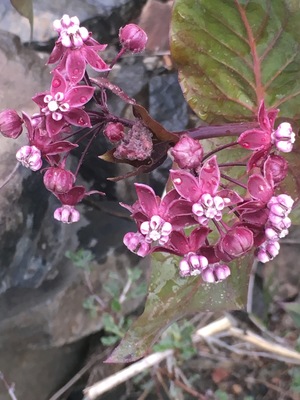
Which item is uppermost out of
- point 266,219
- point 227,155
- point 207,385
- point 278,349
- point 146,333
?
point 266,219

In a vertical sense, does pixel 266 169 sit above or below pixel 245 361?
above

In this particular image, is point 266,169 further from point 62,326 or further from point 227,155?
point 62,326

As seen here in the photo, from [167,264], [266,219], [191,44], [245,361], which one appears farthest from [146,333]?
[245,361]

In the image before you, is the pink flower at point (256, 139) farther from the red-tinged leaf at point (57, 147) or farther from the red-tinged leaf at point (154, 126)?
the red-tinged leaf at point (57, 147)

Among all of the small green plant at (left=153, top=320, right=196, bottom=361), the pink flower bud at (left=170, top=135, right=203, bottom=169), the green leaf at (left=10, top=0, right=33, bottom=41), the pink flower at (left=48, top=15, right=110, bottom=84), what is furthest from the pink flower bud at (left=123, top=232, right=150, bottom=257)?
the small green plant at (left=153, top=320, right=196, bottom=361)

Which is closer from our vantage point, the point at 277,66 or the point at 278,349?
the point at 277,66

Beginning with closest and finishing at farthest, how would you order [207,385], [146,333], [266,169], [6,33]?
1. [266,169]
2. [146,333]
3. [6,33]
4. [207,385]

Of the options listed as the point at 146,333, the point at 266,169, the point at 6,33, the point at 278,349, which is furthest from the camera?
the point at 278,349

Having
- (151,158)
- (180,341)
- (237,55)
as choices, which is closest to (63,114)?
(151,158)
